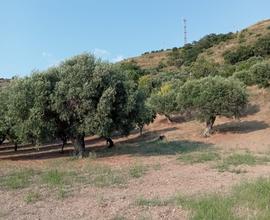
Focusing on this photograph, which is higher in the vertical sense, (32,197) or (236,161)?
(32,197)

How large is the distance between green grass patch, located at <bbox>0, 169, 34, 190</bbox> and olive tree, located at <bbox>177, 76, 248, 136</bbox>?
18.2 metres

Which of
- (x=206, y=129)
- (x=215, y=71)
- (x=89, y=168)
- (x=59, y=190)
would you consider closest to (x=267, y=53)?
(x=215, y=71)

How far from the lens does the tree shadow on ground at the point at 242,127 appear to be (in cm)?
3631

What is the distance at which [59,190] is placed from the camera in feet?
48.0

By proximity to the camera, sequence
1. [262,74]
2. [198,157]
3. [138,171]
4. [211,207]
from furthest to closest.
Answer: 1. [262,74]
2. [198,157]
3. [138,171]
4. [211,207]

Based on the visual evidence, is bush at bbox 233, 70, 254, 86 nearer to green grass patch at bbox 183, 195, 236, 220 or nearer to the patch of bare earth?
the patch of bare earth

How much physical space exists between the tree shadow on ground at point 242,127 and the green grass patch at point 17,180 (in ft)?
66.9

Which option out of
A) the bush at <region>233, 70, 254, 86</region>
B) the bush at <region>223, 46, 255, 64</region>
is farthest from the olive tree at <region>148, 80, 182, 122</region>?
the bush at <region>223, 46, 255, 64</region>

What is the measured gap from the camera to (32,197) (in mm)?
13570

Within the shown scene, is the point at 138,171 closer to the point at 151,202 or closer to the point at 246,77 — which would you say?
the point at 151,202

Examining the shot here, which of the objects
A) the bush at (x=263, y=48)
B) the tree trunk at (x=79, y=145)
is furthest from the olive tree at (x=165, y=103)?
the bush at (x=263, y=48)

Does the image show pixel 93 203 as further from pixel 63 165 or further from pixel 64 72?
pixel 64 72

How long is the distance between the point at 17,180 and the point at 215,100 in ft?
67.7

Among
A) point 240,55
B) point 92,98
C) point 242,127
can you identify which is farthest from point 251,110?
point 240,55
